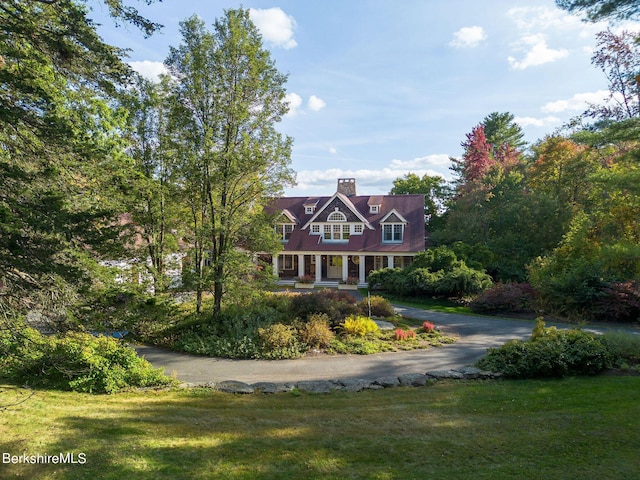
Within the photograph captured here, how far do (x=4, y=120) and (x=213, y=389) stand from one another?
20.7 ft

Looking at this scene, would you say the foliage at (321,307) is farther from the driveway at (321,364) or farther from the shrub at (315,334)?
the driveway at (321,364)

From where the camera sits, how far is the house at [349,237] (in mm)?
29984

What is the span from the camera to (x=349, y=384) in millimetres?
8742

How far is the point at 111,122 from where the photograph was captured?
1354 centimetres

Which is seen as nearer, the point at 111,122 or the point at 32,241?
the point at 32,241

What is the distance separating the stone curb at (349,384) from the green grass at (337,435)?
77 cm

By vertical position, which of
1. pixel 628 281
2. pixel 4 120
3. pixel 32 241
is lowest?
pixel 628 281

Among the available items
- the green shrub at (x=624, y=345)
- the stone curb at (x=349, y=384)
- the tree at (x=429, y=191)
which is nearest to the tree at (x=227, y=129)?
the stone curb at (x=349, y=384)

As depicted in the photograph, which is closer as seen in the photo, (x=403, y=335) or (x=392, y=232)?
(x=403, y=335)

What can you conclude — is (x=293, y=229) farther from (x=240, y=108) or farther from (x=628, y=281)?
(x=628, y=281)

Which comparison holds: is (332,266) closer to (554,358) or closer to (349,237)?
(349,237)

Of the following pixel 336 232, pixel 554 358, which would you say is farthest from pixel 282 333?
pixel 336 232

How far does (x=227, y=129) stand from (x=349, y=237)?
61.6ft

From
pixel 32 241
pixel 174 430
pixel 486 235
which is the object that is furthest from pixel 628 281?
pixel 32 241
